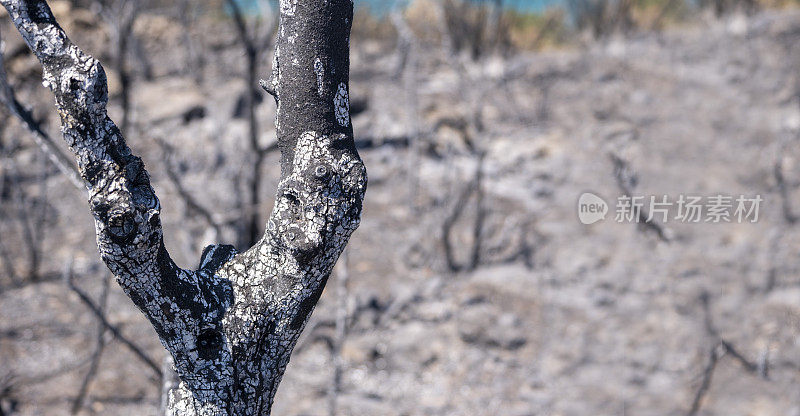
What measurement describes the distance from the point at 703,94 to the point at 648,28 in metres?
3.02

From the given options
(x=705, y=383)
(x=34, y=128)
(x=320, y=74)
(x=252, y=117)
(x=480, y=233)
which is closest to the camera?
(x=320, y=74)

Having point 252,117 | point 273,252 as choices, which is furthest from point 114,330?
point 252,117

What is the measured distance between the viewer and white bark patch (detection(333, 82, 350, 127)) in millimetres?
1261

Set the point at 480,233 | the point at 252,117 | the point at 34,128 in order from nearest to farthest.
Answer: the point at 34,128
the point at 252,117
the point at 480,233

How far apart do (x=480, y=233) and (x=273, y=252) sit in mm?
3099

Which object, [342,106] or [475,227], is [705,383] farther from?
[342,106]

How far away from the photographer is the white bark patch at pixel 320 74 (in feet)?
4.01

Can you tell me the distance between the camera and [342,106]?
1.28m

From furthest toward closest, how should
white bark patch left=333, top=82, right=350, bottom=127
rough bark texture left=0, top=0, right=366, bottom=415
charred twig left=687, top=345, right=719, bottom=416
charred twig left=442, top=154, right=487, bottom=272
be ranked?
charred twig left=442, top=154, right=487, bottom=272
charred twig left=687, top=345, right=719, bottom=416
white bark patch left=333, top=82, right=350, bottom=127
rough bark texture left=0, top=0, right=366, bottom=415

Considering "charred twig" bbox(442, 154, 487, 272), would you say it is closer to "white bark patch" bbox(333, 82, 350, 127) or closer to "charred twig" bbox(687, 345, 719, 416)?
"charred twig" bbox(687, 345, 719, 416)

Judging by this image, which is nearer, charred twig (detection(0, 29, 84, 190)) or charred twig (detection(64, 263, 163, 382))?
charred twig (detection(0, 29, 84, 190))

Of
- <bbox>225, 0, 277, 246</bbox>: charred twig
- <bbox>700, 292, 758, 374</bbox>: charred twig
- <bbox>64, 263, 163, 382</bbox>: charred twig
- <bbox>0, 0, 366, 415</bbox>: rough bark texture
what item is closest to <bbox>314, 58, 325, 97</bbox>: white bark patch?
<bbox>0, 0, 366, 415</bbox>: rough bark texture

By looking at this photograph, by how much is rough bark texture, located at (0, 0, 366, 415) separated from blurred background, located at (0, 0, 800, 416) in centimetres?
71

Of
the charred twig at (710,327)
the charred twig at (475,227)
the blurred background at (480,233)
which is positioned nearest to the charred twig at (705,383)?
the blurred background at (480,233)
